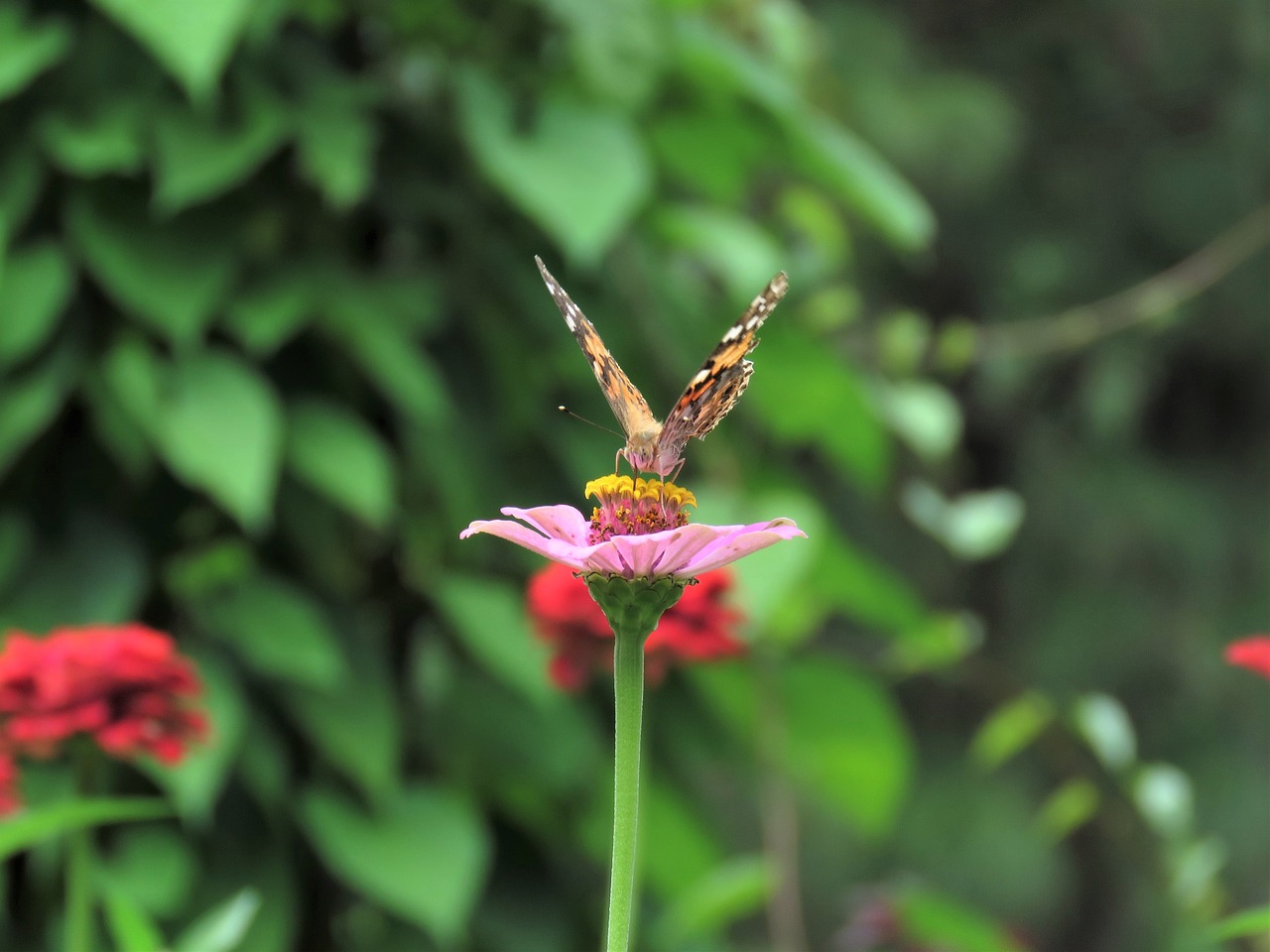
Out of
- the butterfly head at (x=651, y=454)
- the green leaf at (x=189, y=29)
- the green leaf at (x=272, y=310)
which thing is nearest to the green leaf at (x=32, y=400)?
the green leaf at (x=272, y=310)

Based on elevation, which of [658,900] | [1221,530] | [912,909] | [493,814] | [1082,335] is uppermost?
[1221,530]

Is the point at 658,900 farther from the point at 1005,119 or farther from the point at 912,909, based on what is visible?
the point at 1005,119

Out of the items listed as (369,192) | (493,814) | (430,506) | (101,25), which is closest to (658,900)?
(493,814)

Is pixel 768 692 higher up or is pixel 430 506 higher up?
pixel 430 506

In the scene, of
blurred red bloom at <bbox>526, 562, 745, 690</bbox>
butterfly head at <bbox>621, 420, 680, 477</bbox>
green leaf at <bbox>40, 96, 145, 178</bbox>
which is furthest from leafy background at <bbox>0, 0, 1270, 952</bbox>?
butterfly head at <bbox>621, 420, 680, 477</bbox>

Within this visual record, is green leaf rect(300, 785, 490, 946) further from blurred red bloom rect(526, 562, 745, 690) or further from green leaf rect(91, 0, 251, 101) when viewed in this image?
green leaf rect(91, 0, 251, 101)

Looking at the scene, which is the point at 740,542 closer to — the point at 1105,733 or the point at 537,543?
the point at 537,543

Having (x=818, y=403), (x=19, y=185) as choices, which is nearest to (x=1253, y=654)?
(x=818, y=403)
